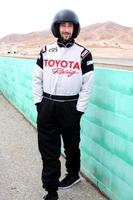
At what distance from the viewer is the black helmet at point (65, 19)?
436 cm

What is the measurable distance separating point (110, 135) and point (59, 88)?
0.73m

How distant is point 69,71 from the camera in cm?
439

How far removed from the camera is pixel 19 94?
Result: 10.7 m

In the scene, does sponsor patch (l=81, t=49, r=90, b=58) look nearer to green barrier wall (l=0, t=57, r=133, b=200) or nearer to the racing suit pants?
green barrier wall (l=0, t=57, r=133, b=200)

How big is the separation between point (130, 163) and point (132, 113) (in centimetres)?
46

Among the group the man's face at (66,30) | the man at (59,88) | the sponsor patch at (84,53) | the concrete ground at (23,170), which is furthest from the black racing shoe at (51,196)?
the man's face at (66,30)

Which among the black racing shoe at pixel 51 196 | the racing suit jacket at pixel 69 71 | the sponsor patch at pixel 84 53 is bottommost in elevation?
the black racing shoe at pixel 51 196

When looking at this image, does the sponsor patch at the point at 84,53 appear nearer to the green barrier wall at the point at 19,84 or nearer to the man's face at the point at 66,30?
the man's face at the point at 66,30

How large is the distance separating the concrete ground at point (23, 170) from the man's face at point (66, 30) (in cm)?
162

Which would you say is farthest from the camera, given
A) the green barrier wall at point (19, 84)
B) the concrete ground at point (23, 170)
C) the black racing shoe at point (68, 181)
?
→ the green barrier wall at point (19, 84)

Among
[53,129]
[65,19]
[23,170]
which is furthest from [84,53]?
[23,170]

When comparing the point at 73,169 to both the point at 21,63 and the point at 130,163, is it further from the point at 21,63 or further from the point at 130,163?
the point at 21,63

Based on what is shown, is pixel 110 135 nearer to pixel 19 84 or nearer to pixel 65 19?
pixel 65 19

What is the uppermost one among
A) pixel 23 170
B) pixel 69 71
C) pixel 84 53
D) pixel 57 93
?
pixel 84 53
